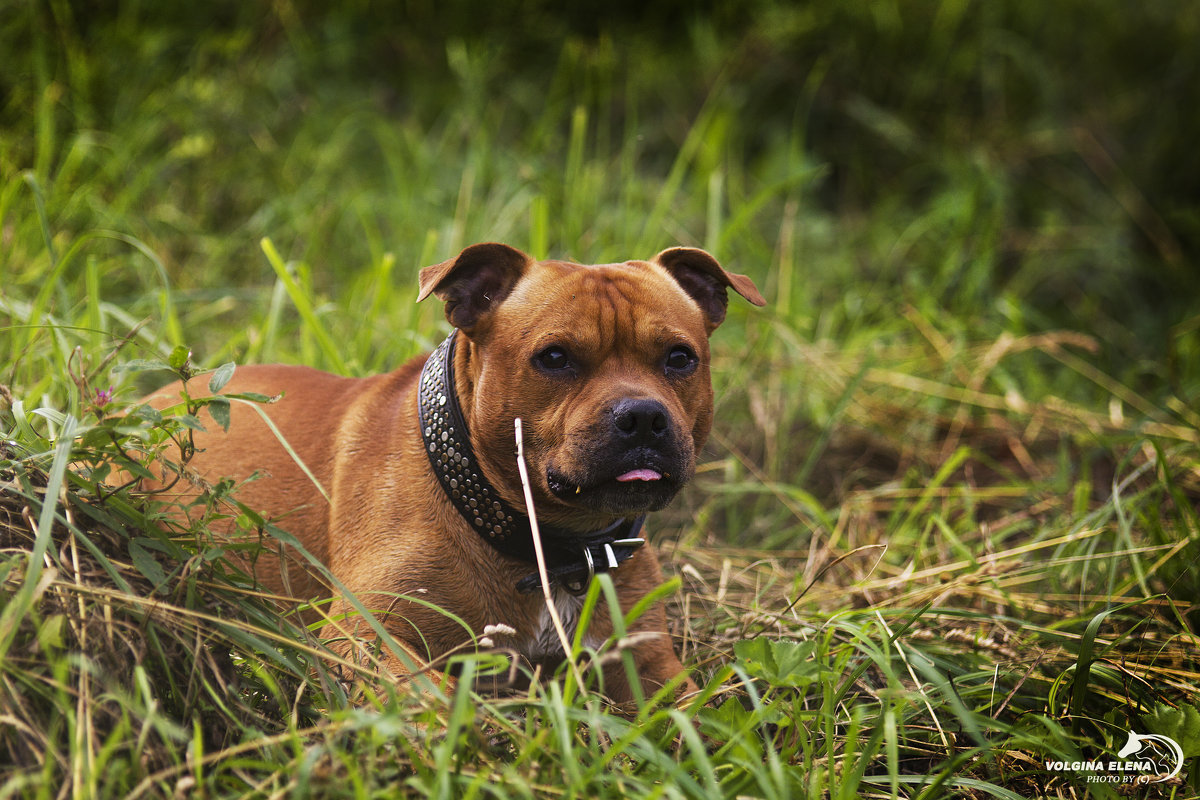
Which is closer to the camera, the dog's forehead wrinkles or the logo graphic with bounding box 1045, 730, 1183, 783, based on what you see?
the logo graphic with bounding box 1045, 730, 1183, 783

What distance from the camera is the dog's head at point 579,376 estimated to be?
9.55 ft

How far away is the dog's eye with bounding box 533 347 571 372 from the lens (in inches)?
121

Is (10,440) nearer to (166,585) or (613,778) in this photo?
(166,585)

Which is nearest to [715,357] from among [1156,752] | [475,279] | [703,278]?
[703,278]

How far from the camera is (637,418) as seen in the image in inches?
113

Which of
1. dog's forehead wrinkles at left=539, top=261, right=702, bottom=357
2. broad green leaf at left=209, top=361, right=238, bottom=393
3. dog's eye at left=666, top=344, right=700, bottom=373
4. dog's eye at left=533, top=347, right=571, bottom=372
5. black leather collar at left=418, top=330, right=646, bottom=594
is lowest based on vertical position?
black leather collar at left=418, top=330, right=646, bottom=594

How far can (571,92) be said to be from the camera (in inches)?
314

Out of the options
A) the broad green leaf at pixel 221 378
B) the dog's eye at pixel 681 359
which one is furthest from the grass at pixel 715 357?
the dog's eye at pixel 681 359

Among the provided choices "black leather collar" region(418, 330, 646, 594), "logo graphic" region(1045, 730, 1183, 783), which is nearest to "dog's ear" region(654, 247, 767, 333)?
"black leather collar" region(418, 330, 646, 594)

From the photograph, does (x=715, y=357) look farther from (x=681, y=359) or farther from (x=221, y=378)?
(x=221, y=378)

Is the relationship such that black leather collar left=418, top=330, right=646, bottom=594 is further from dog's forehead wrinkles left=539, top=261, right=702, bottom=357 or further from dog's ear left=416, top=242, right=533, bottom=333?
dog's forehead wrinkles left=539, top=261, right=702, bottom=357

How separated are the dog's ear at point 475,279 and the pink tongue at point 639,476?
722 mm

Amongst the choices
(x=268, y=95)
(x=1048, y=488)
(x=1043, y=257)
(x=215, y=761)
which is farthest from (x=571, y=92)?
(x=215, y=761)

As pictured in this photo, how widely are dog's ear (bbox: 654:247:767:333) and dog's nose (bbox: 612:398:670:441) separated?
0.70m
